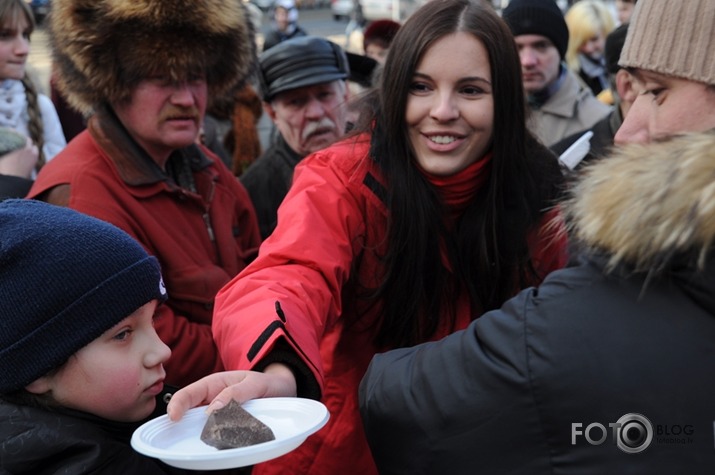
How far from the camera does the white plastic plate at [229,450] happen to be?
1.36 m

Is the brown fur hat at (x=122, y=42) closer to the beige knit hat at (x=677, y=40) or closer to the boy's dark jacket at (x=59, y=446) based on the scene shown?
the boy's dark jacket at (x=59, y=446)

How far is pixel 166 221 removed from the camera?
9.82 ft

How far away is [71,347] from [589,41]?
6.14 meters

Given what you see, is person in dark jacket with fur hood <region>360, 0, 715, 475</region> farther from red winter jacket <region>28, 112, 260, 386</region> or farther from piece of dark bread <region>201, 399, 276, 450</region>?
red winter jacket <region>28, 112, 260, 386</region>

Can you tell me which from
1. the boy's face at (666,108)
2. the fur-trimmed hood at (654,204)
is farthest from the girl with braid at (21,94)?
the fur-trimmed hood at (654,204)

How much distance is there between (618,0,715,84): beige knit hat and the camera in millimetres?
1689

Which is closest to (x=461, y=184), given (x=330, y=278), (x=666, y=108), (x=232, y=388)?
(x=330, y=278)

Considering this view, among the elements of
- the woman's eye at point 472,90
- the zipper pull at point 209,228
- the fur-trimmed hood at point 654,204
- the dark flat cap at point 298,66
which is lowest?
the zipper pull at point 209,228

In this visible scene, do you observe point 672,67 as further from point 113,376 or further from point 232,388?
point 113,376

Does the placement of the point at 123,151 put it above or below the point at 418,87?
below

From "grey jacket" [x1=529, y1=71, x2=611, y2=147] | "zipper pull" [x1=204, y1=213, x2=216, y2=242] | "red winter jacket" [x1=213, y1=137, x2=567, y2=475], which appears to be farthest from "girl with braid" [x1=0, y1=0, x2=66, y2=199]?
"grey jacket" [x1=529, y1=71, x2=611, y2=147]

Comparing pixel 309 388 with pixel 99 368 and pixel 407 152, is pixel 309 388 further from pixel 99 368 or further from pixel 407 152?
pixel 407 152

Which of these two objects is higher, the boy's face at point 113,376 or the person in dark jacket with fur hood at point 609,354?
the person in dark jacket with fur hood at point 609,354

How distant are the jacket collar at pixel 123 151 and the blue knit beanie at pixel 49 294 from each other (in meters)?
1.13
